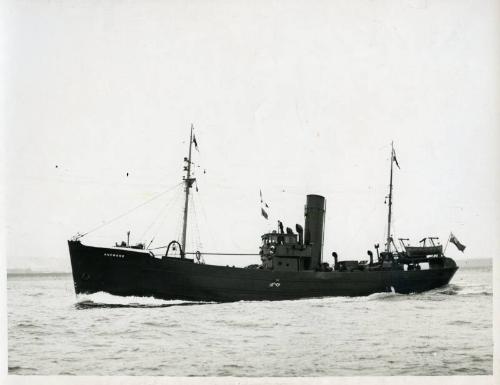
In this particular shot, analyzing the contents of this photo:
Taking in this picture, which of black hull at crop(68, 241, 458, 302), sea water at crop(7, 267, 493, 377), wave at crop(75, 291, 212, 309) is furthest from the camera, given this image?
black hull at crop(68, 241, 458, 302)

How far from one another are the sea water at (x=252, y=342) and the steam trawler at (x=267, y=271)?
2833 millimetres

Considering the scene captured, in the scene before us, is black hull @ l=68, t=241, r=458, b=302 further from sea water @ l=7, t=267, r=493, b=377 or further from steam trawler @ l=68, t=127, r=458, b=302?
sea water @ l=7, t=267, r=493, b=377

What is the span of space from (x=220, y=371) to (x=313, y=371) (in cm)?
230

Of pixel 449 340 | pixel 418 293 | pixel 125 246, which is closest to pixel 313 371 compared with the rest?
pixel 449 340

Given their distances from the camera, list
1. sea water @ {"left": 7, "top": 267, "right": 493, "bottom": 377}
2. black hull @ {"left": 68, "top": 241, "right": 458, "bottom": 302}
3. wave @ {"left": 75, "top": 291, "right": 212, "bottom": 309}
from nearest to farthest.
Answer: sea water @ {"left": 7, "top": 267, "right": 493, "bottom": 377} < wave @ {"left": 75, "top": 291, "right": 212, "bottom": 309} < black hull @ {"left": 68, "top": 241, "right": 458, "bottom": 302}

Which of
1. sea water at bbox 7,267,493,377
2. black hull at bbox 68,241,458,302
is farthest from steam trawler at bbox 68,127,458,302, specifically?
sea water at bbox 7,267,493,377

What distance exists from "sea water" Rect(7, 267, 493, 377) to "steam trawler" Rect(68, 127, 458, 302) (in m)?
2.83

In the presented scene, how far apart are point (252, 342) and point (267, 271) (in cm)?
719

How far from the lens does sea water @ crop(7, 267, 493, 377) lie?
507 inches

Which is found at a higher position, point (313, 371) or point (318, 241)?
point (318, 241)

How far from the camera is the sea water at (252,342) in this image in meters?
12.9

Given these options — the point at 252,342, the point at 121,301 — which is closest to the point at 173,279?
the point at 121,301
